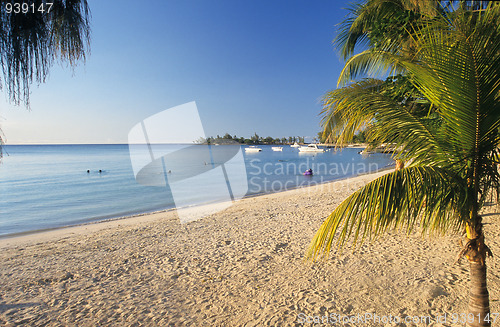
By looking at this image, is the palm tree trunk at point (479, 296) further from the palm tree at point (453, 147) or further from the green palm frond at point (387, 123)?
the green palm frond at point (387, 123)

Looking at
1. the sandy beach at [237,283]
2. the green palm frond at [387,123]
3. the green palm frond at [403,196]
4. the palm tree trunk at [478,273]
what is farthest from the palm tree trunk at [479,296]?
the green palm frond at [387,123]

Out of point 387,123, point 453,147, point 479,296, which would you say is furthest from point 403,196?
point 479,296

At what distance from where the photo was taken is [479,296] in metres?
2.37

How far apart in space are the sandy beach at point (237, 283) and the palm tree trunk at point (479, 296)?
0.86 m

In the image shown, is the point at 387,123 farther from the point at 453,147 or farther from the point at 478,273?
the point at 478,273

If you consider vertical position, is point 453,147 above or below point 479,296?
above

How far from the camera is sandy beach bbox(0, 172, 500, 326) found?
3.39 m

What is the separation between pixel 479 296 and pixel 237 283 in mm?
3076

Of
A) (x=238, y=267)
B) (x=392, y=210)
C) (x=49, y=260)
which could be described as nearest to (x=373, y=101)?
(x=392, y=210)

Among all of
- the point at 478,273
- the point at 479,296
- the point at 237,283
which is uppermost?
the point at 478,273

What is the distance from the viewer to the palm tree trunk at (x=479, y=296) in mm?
2320

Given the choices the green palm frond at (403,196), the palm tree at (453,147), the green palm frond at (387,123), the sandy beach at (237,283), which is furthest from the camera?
the sandy beach at (237,283)

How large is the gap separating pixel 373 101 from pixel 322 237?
1553 mm

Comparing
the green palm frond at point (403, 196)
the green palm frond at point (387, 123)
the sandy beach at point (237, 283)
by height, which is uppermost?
the green palm frond at point (387, 123)
